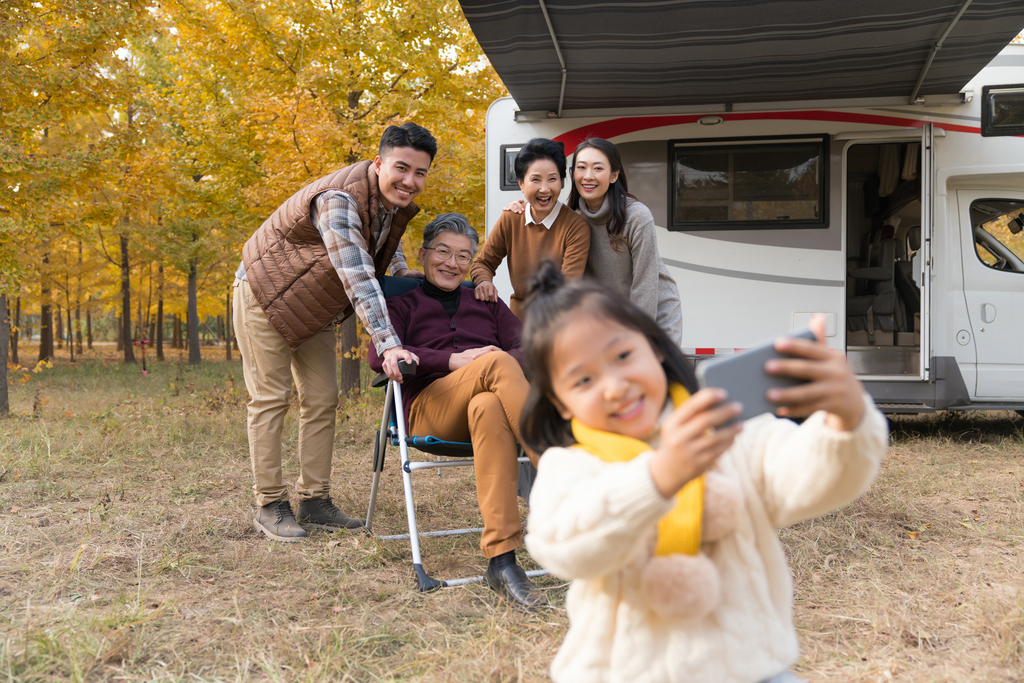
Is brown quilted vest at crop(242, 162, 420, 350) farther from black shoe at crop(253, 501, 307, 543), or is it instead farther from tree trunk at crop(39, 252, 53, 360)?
tree trunk at crop(39, 252, 53, 360)

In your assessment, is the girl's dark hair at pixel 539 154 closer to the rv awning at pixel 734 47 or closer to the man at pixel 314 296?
the man at pixel 314 296

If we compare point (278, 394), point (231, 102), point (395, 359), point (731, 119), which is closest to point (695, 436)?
point (395, 359)

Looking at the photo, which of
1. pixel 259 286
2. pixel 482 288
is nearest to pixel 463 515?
pixel 482 288

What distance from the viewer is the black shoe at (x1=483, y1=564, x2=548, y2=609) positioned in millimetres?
2441

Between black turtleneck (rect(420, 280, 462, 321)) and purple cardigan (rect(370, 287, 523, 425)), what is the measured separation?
0.02 metres

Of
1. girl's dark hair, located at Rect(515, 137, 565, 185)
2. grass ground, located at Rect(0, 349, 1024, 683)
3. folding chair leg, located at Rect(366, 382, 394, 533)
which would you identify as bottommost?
grass ground, located at Rect(0, 349, 1024, 683)

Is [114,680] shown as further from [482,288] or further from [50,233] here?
[50,233]

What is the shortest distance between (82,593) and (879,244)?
650 centimetres

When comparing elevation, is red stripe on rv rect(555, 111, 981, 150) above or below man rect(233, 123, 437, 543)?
above

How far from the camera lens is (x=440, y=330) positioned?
321 cm

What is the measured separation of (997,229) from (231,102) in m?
7.60

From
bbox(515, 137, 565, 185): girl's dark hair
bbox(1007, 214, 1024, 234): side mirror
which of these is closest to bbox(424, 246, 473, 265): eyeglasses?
bbox(515, 137, 565, 185): girl's dark hair

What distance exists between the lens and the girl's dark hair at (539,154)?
3.07m

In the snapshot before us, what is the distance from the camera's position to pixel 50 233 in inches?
246
